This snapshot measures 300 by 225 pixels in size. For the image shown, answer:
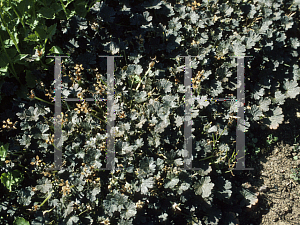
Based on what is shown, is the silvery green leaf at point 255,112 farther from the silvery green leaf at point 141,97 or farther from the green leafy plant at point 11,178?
the green leafy plant at point 11,178

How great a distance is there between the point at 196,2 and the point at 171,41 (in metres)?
0.76

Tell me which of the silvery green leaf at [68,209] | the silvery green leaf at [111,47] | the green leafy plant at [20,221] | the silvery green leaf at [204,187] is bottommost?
the green leafy plant at [20,221]

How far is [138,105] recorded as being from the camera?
288 centimetres

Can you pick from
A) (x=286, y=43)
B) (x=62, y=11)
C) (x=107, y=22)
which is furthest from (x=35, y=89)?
(x=286, y=43)

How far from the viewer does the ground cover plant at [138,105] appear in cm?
252

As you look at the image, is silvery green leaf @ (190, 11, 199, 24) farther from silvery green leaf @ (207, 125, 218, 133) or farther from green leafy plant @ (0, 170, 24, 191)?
green leafy plant @ (0, 170, 24, 191)

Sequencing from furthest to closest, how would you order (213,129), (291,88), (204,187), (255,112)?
(291,88), (255,112), (213,129), (204,187)

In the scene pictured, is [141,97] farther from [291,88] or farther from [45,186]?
[291,88]

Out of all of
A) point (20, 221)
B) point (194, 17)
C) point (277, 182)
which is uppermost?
point (194, 17)

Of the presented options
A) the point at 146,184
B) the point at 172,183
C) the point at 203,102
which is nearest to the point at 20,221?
the point at 146,184

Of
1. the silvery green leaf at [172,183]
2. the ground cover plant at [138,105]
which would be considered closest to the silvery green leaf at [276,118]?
the ground cover plant at [138,105]

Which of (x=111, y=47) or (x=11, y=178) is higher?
(x=111, y=47)

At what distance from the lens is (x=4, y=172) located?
8.23 ft

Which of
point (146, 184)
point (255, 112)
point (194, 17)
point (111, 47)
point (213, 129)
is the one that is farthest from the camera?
point (194, 17)
